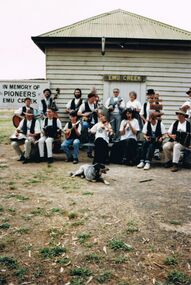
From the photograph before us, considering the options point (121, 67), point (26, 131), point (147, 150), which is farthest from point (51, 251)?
point (121, 67)

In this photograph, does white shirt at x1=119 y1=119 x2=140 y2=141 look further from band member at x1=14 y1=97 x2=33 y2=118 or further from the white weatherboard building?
band member at x1=14 y1=97 x2=33 y2=118

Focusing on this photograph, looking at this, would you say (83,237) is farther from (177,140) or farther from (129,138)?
(129,138)

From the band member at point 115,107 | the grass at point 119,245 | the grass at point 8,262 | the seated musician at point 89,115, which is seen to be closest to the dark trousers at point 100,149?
the seated musician at point 89,115

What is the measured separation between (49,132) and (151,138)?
2912 mm

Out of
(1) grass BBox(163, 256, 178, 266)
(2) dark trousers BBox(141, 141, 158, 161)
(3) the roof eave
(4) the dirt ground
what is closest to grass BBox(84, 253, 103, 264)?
(4) the dirt ground

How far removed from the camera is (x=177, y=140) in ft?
31.4

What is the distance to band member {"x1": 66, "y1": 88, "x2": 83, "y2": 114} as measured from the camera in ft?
38.1

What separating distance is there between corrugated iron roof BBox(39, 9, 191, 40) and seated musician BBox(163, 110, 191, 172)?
380 centimetres

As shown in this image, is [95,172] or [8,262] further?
[95,172]

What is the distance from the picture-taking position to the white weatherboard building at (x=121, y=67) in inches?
489

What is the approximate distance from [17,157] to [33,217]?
5809 mm

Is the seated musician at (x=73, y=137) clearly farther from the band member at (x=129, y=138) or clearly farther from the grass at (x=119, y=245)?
the grass at (x=119, y=245)

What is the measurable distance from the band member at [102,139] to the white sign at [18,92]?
9.47ft

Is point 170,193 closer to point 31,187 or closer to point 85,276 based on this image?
point 31,187
